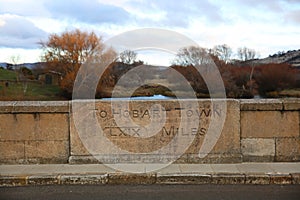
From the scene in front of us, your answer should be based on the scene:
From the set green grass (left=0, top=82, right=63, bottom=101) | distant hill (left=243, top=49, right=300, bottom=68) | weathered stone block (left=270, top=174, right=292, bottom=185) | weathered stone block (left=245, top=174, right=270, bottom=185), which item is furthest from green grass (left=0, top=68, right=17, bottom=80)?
weathered stone block (left=270, top=174, right=292, bottom=185)

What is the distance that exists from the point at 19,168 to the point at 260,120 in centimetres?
395

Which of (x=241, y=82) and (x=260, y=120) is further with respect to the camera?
(x=241, y=82)

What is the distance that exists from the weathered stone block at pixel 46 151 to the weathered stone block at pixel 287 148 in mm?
3498

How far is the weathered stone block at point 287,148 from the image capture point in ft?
19.6

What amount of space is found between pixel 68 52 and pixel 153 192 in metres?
42.1

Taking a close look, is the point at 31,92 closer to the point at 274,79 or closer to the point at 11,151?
the point at 274,79

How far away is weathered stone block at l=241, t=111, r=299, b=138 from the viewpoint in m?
5.94

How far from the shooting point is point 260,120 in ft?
19.5

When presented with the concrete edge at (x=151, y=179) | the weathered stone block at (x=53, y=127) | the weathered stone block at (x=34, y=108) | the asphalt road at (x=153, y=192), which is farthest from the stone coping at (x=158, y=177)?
the weathered stone block at (x=34, y=108)

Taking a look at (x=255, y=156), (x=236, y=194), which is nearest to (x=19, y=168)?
(x=236, y=194)

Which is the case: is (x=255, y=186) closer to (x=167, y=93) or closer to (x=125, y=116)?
(x=125, y=116)

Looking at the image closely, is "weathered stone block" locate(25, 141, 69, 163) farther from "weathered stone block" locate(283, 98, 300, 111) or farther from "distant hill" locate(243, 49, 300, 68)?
"distant hill" locate(243, 49, 300, 68)

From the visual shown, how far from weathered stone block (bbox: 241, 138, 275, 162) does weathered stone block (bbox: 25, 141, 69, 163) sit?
117 inches

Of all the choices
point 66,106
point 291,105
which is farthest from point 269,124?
point 66,106
